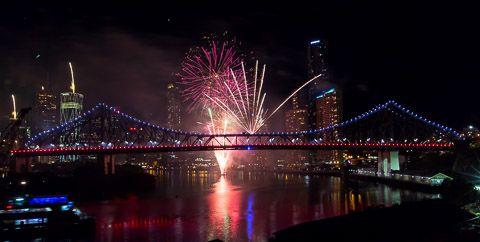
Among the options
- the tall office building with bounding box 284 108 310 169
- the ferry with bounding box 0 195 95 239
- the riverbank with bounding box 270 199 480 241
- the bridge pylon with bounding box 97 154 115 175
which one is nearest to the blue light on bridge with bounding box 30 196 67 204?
the ferry with bounding box 0 195 95 239

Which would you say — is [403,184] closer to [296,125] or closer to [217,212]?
[217,212]

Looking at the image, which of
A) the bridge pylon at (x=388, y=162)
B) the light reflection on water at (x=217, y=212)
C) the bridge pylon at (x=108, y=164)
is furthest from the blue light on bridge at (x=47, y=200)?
the bridge pylon at (x=388, y=162)

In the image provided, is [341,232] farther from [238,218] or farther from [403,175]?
[403,175]

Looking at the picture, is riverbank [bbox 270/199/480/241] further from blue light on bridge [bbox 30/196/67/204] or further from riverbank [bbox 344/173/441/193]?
riverbank [bbox 344/173/441/193]

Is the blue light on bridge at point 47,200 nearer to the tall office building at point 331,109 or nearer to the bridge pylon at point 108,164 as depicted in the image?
the bridge pylon at point 108,164

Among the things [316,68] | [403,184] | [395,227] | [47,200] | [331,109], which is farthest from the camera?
[316,68]

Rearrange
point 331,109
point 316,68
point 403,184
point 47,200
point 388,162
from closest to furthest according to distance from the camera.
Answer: point 47,200
point 403,184
point 388,162
point 331,109
point 316,68

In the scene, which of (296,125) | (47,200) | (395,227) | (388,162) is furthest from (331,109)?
(395,227)
